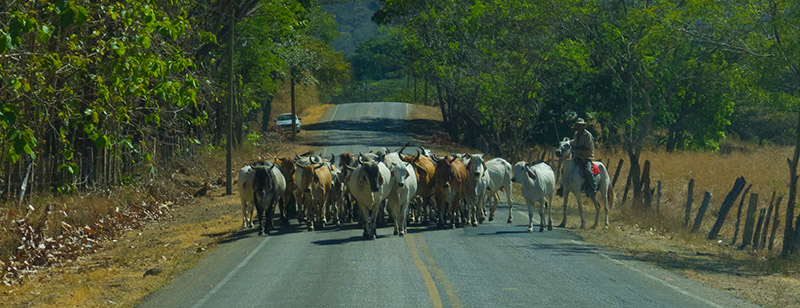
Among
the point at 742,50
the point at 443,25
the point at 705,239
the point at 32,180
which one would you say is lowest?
the point at 705,239

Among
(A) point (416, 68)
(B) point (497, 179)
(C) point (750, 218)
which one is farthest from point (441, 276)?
(A) point (416, 68)

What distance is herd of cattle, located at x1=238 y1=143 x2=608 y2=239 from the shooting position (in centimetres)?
1934

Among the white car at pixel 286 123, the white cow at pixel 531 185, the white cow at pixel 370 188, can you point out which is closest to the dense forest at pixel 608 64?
the white cow at pixel 531 185

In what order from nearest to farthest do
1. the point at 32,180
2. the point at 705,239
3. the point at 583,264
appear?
the point at 583,264 → the point at 32,180 → the point at 705,239

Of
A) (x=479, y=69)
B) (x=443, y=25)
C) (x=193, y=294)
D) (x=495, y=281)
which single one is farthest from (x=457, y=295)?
(x=443, y=25)

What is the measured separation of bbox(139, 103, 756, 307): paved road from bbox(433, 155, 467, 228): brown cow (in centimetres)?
74

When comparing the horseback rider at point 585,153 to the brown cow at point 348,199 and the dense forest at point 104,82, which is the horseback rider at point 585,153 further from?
the dense forest at point 104,82

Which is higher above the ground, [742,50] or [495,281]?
[742,50]

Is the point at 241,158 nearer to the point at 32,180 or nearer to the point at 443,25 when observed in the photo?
the point at 443,25

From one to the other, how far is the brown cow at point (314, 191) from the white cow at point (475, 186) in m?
3.49

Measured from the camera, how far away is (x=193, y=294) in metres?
12.9

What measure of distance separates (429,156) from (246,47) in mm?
22620

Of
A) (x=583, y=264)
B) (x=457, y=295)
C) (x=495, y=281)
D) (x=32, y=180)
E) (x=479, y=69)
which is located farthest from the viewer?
(x=479, y=69)

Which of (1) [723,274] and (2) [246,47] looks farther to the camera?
(2) [246,47]
